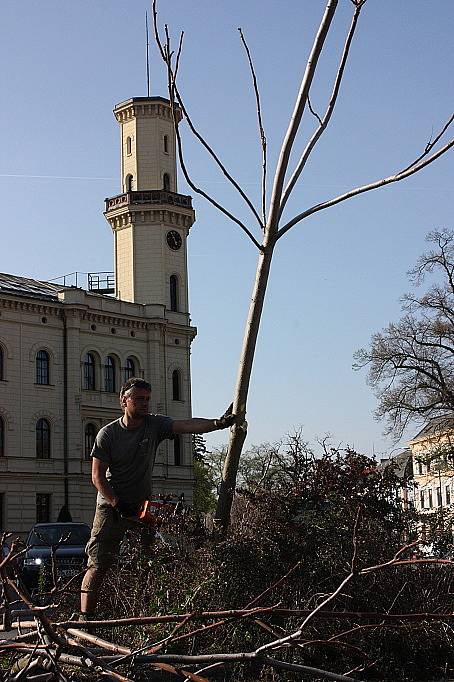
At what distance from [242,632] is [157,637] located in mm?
548

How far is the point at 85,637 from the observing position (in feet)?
11.9

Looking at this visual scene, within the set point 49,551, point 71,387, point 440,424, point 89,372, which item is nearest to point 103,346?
point 89,372

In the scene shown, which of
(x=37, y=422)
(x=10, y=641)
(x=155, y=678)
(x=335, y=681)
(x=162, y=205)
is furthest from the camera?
(x=162, y=205)

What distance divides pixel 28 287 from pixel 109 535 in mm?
54139

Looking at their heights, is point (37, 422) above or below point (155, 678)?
above

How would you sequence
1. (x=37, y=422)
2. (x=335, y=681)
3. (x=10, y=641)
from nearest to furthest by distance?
1. (x=335, y=681)
2. (x=10, y=641)
3. (x=37, y=422)

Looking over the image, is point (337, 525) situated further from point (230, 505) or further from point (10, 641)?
point (10, 641)

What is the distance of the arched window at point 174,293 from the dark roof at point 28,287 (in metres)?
6.71

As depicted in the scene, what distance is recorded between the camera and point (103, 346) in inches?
2392

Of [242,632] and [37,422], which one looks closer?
[242,632]

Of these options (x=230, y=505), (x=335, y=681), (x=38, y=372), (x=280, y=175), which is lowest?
(x=335, y=681)

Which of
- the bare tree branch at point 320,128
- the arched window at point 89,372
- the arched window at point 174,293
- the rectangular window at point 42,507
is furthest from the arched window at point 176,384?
the bare tree branch at point 320,128

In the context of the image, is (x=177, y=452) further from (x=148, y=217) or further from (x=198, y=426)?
(x=198, y=426)

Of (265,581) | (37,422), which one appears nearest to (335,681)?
(265,581)
